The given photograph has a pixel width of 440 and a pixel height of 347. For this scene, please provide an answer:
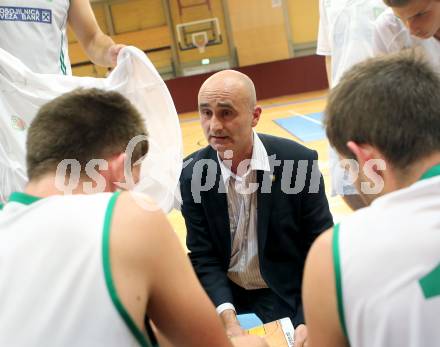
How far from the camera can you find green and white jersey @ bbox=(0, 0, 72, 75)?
2.23m

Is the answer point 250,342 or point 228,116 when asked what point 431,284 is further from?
point 228,116

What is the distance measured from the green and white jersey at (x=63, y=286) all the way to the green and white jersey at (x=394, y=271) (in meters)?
0.44

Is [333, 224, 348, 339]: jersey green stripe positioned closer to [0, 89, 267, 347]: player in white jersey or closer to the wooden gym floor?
[0, 89, 267, 347]: player in white jersey

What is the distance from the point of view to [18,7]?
88.0 inches

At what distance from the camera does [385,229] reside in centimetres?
93

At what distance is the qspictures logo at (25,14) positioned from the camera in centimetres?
221

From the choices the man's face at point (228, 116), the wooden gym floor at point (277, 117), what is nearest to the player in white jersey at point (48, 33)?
the man's face at point (228, 116)

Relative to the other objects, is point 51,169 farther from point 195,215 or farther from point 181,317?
point 195,215

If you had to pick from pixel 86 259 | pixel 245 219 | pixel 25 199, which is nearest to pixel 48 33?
pixel 245 219

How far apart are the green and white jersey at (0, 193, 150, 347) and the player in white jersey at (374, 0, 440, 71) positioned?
138 centimetres

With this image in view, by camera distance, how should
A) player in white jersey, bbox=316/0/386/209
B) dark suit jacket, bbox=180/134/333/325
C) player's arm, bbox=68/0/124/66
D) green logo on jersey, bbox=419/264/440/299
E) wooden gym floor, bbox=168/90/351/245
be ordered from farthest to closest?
1. wooden gym floor, bbox=168/90/351/245
2. player in white jersey, bbox=316/0/386/209
3. player's arm, bbox=68/0/124/66
4. dark suit jacket, bbox=180/134/333/325
5. green logo on jersey, bbox=419/264/440/299

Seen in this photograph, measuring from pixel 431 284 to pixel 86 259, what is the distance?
25.5 inches

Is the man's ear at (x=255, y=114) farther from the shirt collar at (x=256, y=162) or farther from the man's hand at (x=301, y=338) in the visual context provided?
the man's hand at (x=301, y=338)

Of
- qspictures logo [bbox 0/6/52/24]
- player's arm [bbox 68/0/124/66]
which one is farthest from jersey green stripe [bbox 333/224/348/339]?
qspictures logo [bbox 0/6/52/24]
